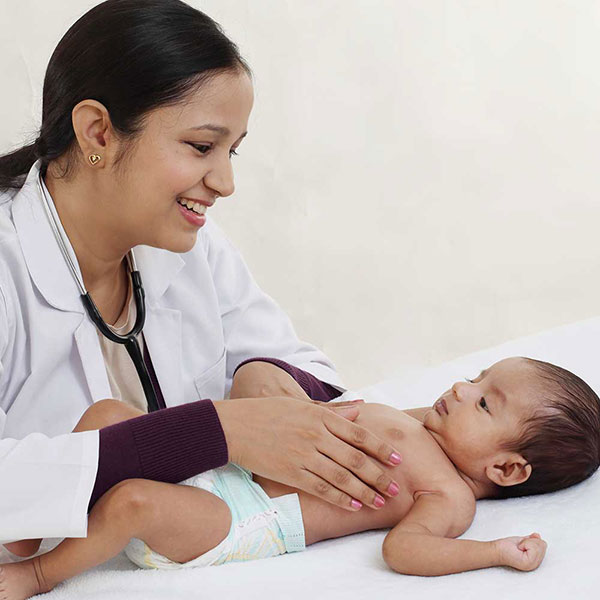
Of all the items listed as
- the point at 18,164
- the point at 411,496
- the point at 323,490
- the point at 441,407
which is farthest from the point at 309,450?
the point at 18,164

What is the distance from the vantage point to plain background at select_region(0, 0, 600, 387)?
3.38 meters

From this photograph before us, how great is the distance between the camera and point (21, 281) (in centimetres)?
173

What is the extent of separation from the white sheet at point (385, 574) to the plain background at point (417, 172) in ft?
6.24

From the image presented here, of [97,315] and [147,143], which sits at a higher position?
[147,143]

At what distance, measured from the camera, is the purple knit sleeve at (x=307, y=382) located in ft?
6.31

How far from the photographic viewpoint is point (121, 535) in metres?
1.38

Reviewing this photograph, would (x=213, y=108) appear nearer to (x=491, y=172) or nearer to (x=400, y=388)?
(x=400, y=388)

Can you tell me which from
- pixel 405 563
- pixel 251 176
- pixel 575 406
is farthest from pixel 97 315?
pixel 251 176

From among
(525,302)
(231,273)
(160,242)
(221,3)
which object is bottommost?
(525,302)

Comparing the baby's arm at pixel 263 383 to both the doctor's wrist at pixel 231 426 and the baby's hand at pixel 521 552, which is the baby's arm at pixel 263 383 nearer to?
the doctor's wrist at pixel 231 426

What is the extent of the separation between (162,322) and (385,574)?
2.53 ft

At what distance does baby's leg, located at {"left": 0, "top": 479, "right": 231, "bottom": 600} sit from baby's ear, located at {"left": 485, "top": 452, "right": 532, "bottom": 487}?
511 millimetres

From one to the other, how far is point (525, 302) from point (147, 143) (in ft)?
8.23

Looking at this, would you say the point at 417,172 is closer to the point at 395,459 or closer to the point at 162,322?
the point at 162,322
